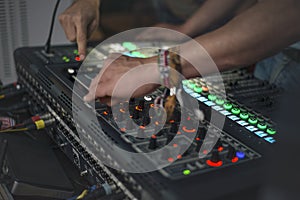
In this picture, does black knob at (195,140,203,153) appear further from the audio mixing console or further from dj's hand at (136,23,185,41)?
dj's hand at (136,23,185,41)

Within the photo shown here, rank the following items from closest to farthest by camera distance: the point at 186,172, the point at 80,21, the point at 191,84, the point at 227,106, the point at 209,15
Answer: the point at 186,172, the point at 227,106, the point at 191,84, the point at 80,21, the point at 209,15

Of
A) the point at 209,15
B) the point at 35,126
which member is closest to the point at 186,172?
the point at 35,126

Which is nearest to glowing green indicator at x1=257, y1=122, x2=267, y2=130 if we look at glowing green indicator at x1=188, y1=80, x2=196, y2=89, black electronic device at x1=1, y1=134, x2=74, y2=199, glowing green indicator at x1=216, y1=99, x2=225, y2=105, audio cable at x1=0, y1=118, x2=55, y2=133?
glowing green indicator at x1=216, y1=99, x2=225, y2=105

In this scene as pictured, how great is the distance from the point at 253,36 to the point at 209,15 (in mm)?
541

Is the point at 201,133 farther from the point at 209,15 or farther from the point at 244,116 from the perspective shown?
the point at 209,15

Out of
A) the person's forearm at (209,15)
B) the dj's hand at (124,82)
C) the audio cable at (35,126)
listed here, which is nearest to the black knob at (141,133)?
the dj's hand at (124,82)

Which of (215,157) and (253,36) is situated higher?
(253,36)

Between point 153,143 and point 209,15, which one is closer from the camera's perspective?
point 153,143

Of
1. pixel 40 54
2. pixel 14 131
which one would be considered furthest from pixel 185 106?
pixel 40 54

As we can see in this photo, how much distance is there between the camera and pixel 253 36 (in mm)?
728

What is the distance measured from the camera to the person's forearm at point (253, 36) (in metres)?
0.72

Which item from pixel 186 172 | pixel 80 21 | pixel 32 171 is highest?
pixel 80 21

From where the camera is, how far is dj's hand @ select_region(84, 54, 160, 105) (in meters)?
0.76

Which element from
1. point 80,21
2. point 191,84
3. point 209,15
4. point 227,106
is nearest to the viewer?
point 227,106
